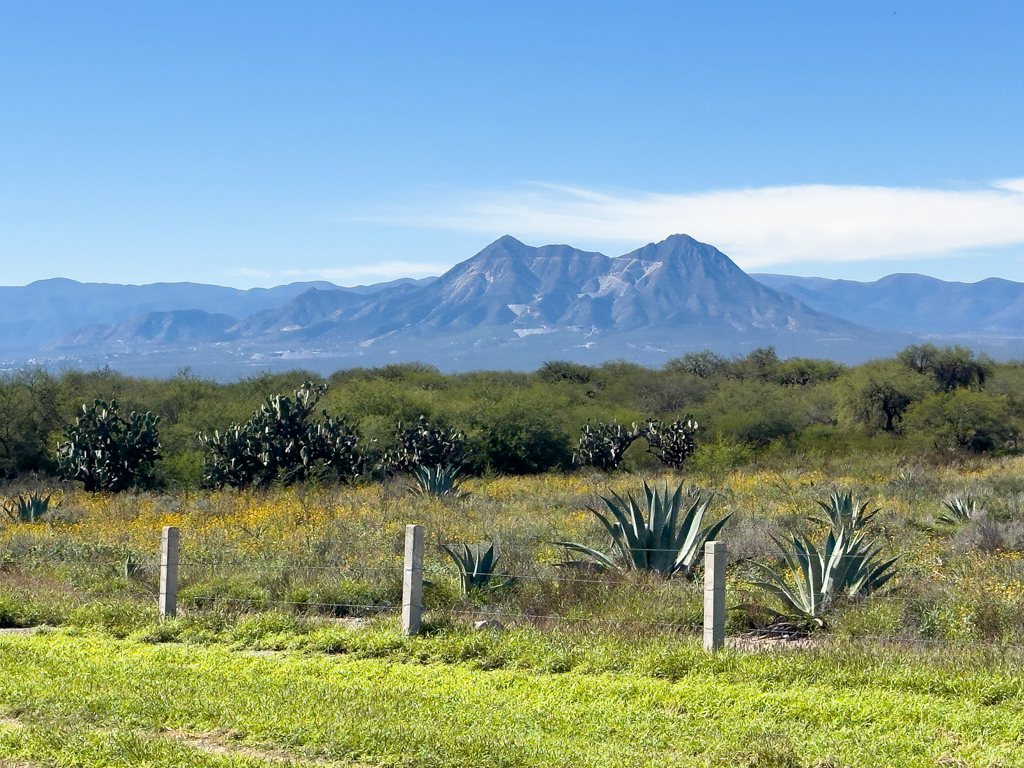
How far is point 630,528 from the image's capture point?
1213 cm

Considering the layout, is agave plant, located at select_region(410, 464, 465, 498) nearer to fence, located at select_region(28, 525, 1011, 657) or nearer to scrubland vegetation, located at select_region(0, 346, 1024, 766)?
scrubland vegetation, located at select_region(0, 346, 1024, 766)

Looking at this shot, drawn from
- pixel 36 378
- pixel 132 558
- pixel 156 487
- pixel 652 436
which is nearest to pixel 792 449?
pixel 652 436

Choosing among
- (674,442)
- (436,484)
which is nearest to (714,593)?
(436,484)

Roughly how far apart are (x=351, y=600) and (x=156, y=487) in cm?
2015

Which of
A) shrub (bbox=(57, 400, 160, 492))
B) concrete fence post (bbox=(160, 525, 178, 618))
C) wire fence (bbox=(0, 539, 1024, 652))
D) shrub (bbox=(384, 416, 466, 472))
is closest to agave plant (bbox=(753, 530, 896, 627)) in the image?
wire fence (bbox=(0, 539, 1024, 652))

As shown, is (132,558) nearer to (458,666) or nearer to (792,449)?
(458,666)

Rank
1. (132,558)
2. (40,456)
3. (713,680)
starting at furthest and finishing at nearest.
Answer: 1. (40,456)
2. (132,558)
3. (713,680)

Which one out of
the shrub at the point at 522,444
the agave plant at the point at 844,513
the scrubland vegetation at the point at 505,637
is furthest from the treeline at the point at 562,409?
the agave plant at the point at 844,513

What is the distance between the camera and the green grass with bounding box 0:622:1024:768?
5.76 metres

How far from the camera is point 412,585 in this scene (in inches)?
346

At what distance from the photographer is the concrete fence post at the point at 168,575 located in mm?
9758

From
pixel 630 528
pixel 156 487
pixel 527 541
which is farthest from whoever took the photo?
pixel 156 487

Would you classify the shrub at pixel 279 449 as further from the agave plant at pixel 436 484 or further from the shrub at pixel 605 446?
the shrub at pixel 605 446

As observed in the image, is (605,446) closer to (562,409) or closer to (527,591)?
(562,409)
